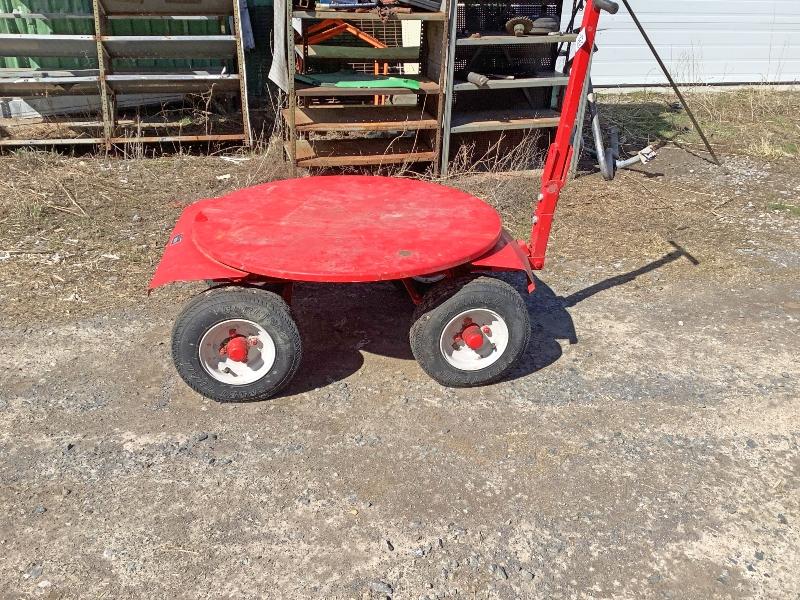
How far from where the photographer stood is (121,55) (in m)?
7.48

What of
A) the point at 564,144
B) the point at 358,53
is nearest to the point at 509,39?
the point at 358,53

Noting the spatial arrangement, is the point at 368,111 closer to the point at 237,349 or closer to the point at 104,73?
the point at 104,73

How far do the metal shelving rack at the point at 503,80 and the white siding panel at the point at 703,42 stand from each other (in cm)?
369

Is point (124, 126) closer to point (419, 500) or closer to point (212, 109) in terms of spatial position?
point (212, 109)

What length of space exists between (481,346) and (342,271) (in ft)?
3.02

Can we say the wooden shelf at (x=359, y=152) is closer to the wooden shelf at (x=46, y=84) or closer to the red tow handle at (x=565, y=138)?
the wooden shelf at (x=46, y=84)

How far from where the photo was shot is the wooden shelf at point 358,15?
6.16 m

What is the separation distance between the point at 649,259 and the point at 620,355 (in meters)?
1.61

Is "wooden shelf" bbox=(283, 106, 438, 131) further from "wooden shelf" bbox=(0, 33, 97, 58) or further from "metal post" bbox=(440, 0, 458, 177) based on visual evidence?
"wooden shelf" bbox=(0, 33, 97, 58)

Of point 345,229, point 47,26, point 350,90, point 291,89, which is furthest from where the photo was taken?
point 47,26

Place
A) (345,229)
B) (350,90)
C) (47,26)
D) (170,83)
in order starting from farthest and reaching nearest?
(47,26), (170,83), (350,90), (345,229)

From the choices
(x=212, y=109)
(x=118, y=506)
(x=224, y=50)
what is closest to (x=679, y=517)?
(x=118, y=506)

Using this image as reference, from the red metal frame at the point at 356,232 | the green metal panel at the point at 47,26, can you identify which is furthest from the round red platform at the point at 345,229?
the green metal panel at the point at 47,26

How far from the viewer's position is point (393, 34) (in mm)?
9266
